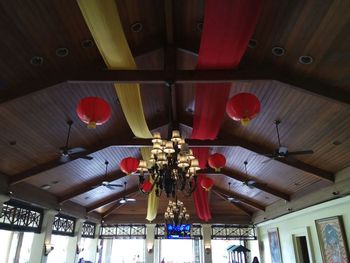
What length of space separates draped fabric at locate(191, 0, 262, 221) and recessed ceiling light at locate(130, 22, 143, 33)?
1312 millimetres

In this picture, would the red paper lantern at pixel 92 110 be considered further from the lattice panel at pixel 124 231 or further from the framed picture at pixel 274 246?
the lattice panel at pixel 124 231

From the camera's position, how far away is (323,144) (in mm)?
5957

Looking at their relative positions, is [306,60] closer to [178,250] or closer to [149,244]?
[149,244]

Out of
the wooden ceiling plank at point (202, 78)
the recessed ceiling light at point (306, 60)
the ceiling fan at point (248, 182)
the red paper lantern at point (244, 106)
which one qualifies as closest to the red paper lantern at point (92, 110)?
the wooden ceiling plank at point (202, 78)

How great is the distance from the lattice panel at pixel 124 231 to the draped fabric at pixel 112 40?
1021cm

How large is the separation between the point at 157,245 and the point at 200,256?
6.95 ft

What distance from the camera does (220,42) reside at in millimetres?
3422

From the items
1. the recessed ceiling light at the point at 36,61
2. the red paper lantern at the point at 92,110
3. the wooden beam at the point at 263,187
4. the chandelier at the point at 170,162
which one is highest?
the recessed ceiling light at the point at 36,61

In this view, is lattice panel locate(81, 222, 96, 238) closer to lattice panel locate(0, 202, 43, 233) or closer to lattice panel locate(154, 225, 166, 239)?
lattice panel locate(154, 225, 166, 239)

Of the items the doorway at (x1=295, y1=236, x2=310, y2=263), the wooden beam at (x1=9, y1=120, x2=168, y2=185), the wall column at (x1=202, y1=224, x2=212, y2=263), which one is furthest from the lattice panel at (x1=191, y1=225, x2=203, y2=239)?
the wooden beam at (x1=9, y1=120, x2=168, y2=185)

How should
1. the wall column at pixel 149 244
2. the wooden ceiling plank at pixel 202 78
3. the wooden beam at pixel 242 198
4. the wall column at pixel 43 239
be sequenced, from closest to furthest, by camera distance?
the wooden ceiling plank at pixel 202 78, the wall column at pixel 43 239, the wooden beam at pixel 242 198, the wall column at pixel 149 244

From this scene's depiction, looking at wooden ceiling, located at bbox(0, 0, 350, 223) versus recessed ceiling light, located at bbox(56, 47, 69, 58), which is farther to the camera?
recessed ceiling light, located at bbox(56, 47, 69, 58)

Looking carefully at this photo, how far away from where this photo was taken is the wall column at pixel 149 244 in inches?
508

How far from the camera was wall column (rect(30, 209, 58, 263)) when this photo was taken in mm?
8898
